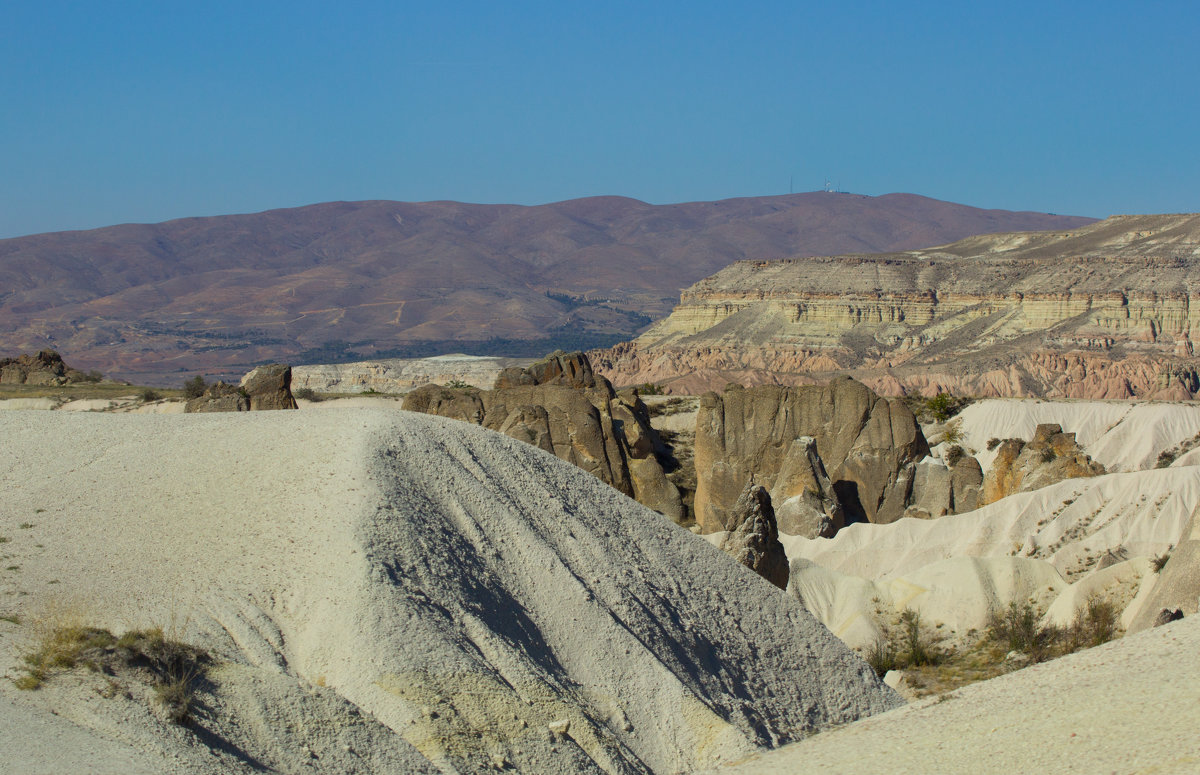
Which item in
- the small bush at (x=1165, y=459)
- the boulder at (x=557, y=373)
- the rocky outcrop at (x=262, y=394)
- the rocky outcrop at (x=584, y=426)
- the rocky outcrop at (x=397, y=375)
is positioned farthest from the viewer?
the rocky outcrop at (x=397, y=375)

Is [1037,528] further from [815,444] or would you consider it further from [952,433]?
[952,433]

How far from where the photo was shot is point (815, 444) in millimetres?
38969

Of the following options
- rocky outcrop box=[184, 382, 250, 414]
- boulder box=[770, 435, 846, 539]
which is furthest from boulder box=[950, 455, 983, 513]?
rocky outcrop box=[184, 382, 250, 414]

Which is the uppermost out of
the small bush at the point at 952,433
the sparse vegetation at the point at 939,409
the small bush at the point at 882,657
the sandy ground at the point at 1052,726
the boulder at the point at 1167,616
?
the sandy ground at the point at 1052,726

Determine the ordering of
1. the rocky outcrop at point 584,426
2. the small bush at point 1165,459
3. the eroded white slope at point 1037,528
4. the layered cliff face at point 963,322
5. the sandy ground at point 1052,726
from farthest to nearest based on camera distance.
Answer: the layered cliff face at point 963,322, the small bush at point 1165,459, the rocky outcrop at point 584,426, the eroded white slope at point 1037,528, the sandy ground at point 1052,726

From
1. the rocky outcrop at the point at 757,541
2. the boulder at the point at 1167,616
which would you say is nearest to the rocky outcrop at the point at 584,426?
the rocky outcrop at the point at 757,541

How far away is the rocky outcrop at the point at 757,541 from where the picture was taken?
25.2 m

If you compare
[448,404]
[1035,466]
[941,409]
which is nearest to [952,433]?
[941,409]

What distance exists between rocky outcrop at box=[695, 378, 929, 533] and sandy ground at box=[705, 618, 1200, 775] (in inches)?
826

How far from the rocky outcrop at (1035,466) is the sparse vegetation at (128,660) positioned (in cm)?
2895

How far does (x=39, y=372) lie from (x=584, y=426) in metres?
34.9

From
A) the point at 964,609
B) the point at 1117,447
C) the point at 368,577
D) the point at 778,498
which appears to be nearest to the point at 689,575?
the point at 368,577

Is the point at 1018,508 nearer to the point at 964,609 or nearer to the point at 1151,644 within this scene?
the point at 964,609

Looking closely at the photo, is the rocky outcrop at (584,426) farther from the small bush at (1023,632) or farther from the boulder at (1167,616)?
the boulder at (1167,616)
